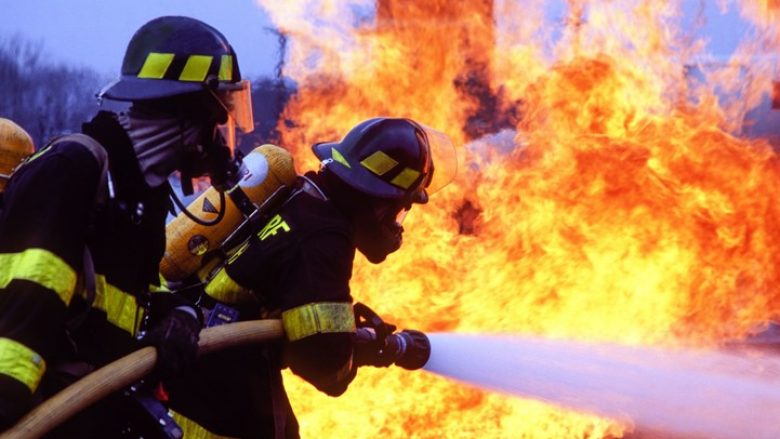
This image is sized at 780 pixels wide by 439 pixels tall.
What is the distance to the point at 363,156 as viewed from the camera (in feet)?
11.5

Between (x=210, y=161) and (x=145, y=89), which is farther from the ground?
(x=145, y=89)

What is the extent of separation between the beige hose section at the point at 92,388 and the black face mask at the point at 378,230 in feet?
2.85

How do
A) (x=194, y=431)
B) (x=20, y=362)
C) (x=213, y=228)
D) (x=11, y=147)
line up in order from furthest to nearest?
1. (x=11, y=147)
2. (x=213, y=228)
3. (x=194, y=431)
4. (x=20, y=362)

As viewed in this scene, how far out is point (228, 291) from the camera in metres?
3.29

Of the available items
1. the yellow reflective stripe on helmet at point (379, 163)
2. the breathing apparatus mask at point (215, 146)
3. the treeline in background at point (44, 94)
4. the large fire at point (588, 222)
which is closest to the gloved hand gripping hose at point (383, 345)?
the yellow reflective stripe on helmet at point (379, 163)

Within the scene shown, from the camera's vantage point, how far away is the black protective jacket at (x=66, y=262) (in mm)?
2053

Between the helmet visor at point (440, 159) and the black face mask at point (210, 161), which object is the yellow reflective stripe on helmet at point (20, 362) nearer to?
the black face mask at point (210, 161)

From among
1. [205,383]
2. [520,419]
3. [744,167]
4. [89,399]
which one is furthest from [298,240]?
[744,167]

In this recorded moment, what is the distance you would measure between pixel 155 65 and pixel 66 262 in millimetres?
725

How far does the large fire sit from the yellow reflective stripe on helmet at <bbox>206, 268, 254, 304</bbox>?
1706 millimetres

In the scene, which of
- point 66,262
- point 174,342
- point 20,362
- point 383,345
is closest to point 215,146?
point 174,342

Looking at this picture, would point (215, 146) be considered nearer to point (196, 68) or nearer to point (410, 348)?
point (196, 68)

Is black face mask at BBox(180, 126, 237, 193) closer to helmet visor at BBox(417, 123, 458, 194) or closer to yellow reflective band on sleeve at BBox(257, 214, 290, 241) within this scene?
yellow reflective band on sleeve at BBox(257, 214, 290, 241)

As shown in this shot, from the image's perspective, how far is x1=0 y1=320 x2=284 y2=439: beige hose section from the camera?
6.85ft
